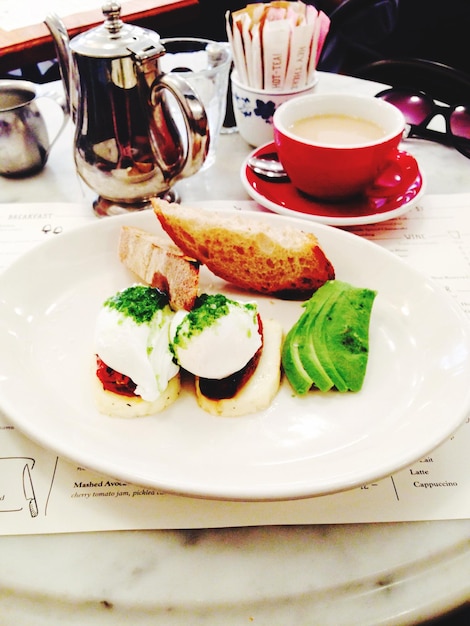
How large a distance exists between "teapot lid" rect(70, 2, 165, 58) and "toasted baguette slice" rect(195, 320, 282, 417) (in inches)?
22.7

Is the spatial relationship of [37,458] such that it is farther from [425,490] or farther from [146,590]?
[425,490]

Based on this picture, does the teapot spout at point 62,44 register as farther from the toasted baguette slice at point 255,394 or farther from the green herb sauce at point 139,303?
the toasted baguette slice at point 255,394

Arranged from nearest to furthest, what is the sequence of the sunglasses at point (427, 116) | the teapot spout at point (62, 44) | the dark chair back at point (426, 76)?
the teapot spout at point (62, 44)
the sunglasses at point (427, 116)
the dark chair back at point (426, 76)

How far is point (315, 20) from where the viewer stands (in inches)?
43.3

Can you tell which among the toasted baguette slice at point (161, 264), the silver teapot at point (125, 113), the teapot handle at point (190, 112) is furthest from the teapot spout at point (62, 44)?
the toasted baguette slice at point (161, 264)

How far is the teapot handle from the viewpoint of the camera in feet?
2.86

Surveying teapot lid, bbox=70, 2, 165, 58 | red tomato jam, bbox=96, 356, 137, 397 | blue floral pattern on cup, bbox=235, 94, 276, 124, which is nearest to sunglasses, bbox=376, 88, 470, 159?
blue floral pattern on cup, bbox=235, 94, 276, 124

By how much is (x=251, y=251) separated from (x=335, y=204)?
0.31 m

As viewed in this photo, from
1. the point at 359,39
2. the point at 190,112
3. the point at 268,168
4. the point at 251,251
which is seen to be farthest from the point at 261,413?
the point at 359,39

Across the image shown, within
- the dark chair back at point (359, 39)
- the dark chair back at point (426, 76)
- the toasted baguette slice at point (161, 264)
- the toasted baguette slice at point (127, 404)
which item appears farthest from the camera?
the dark chair back at point (359, 39)

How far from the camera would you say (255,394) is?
0.64 metres

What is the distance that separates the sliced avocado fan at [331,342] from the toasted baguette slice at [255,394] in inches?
0.8

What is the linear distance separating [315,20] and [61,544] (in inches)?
43.8

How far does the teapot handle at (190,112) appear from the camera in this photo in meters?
0.87
